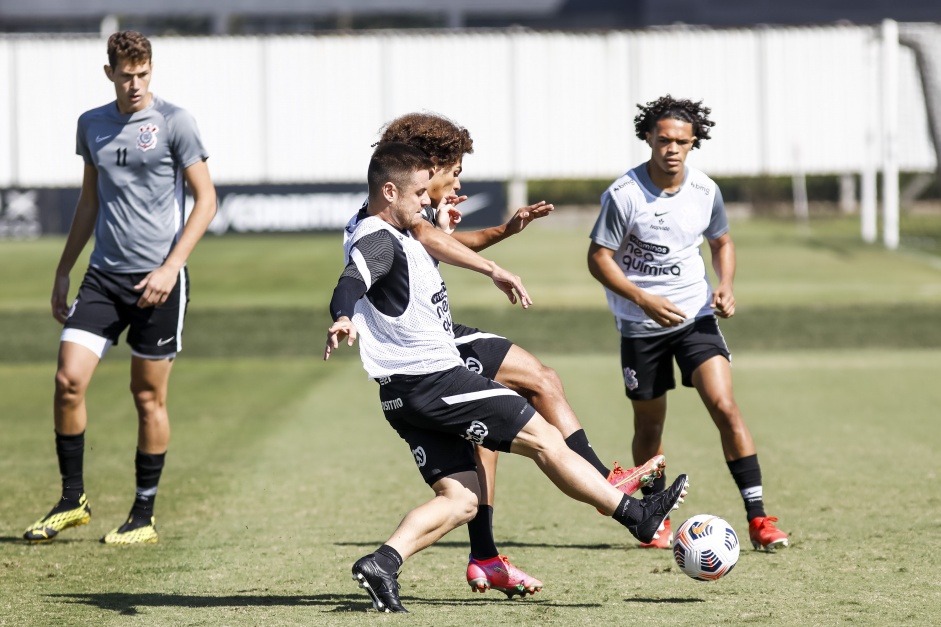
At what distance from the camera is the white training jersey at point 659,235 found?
6.52 m

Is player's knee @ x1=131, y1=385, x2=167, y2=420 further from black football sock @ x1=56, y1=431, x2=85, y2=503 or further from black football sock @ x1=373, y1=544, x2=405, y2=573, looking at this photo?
black football sock @ x1=373, y1=544, x2=405, y2=573

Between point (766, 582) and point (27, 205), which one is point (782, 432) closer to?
point (766, 582)

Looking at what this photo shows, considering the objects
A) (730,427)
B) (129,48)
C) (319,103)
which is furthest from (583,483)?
(319,103)

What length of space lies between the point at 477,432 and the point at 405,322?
1.69ft

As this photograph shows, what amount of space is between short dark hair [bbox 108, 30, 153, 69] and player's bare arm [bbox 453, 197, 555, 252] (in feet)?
6.03

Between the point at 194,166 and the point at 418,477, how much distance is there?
2.75 m

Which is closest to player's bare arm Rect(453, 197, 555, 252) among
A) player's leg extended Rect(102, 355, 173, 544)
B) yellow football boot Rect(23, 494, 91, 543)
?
player's leg extended Rect(102, 355, 173, 544)

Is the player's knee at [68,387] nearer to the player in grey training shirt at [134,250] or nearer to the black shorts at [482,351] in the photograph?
the player in grey training shirt at [134,250]

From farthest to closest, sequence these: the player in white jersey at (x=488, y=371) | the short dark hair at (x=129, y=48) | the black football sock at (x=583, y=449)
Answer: the short dark hair at (x=129, y=48)
the black football sock at (x=583, y=449)
the player in white jersey at (x=488, y=371)

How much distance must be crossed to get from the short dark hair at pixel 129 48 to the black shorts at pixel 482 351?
2.14 meters

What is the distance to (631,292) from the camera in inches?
249

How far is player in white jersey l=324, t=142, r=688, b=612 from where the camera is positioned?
16.5 feet

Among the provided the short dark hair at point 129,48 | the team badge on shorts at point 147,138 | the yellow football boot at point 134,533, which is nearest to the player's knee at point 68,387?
the yellow football boot at point 134,533

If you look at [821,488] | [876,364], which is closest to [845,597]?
[821,488]
